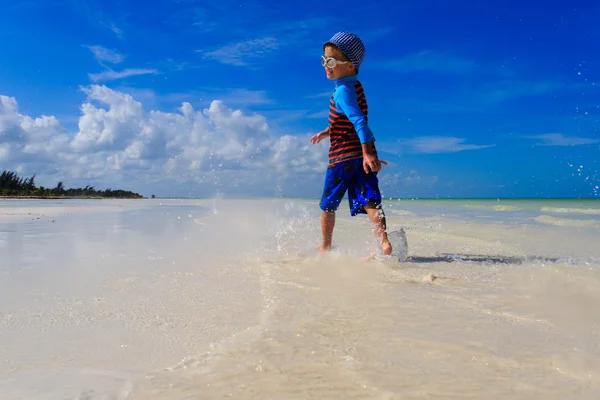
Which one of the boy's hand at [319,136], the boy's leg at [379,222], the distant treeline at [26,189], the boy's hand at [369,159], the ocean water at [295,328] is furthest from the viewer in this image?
the distant treeline at [26,189]

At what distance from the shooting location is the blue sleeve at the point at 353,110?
326cm

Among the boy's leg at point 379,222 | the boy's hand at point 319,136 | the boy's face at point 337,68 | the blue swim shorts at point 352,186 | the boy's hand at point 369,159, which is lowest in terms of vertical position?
the boy's leg at point 379,222

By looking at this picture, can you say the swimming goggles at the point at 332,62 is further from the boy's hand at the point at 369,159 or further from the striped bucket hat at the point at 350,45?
the boy's hand at the point at 369,159

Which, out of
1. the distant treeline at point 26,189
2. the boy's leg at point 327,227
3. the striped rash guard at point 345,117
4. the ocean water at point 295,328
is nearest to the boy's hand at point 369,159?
the striped rash guard at point 345,117

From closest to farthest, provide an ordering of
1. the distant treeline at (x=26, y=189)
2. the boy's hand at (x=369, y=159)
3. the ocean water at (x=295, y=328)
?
1. the ocean water at (x=295, y=328)
2. the boy's hand at (x=369, y=159)
3. the distant treeline at (x=26, y=189)

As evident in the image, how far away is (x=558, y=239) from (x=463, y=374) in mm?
4950

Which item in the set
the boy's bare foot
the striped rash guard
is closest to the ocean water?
the boy's bare foot

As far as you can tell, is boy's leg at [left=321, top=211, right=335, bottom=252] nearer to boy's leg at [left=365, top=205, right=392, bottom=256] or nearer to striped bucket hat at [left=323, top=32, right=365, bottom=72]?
boy's leg at [left=365, top=205, right=392, bottom=256]

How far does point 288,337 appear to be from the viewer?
151cm

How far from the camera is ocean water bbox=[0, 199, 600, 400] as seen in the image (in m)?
1.16

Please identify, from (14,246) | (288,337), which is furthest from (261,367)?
(14,246)

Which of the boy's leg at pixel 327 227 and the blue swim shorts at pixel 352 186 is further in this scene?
the boy's leg at pixel 327 227

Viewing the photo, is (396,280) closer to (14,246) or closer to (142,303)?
(142,303)

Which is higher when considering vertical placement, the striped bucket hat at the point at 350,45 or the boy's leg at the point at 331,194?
the striped bucket hat at the point at 350,45
